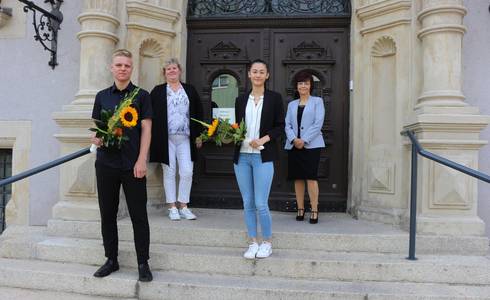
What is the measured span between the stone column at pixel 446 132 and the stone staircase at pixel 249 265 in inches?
9.6

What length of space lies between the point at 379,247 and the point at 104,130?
9.32ft

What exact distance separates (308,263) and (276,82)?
2.88m

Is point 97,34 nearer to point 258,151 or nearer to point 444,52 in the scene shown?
point 258,151

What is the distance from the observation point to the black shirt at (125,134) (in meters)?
3.78

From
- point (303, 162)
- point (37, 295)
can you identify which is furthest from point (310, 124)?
A: point (37, 295)

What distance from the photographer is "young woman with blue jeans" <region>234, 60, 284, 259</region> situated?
13.2ft

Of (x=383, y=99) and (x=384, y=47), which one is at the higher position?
(x=384, y=47)

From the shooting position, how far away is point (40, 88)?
5.99 meters

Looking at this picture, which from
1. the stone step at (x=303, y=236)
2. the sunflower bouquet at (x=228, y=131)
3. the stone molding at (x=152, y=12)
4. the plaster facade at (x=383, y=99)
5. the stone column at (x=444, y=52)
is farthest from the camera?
the stone molding at (x=152, y=12)

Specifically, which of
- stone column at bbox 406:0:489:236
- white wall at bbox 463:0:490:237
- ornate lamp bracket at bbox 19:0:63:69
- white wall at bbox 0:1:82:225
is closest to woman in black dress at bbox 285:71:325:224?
stone column at bbox 406:0:489:236

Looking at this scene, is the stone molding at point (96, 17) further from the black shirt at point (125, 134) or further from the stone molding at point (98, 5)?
the black shirt at point (125, 134)

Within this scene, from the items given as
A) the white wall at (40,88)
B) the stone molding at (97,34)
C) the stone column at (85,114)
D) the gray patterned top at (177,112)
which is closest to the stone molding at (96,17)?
the stone column at (85,114)

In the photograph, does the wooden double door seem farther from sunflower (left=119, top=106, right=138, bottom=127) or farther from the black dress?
sunflower (left=119, top=106, right=138, bottom=127)

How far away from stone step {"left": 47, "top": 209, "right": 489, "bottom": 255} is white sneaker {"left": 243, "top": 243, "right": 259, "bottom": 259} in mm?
371
